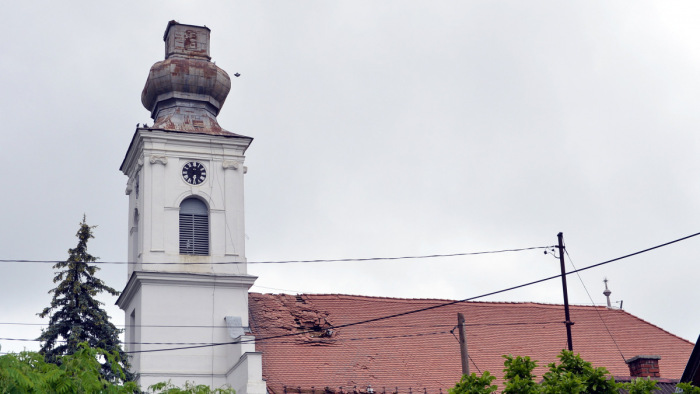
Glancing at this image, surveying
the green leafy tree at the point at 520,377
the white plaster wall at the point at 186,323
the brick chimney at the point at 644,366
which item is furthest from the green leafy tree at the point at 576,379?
the white plaster wall at the point at 186,323

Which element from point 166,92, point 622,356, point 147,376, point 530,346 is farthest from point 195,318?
point 622,356

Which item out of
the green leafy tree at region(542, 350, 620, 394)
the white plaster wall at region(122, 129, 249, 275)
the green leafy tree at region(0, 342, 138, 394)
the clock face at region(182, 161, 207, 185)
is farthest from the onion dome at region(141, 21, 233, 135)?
the green leafy tree at region(0, 342, 138, 394)

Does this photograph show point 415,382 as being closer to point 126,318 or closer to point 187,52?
point 126,318

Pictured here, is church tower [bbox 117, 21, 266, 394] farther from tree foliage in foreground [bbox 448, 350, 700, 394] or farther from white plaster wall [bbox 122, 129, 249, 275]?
tree foliage in foreground [bbox 448, 350, 700, 394]

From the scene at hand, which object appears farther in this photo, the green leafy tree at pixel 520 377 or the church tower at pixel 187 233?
the church tower at pixel 187 233

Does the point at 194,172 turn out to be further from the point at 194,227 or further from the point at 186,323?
the point at 186,323

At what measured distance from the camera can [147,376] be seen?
32094 millimetres

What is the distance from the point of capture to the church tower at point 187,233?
32719 mm

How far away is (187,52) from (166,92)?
1558 millimetres

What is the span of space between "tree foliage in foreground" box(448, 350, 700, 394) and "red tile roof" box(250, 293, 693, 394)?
43.4 feet

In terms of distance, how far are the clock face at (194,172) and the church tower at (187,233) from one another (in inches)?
1.2

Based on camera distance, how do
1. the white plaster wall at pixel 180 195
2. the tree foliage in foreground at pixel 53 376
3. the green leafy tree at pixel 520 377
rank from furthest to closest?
the white plaster wall at pixel 180 195, the green leafy tree at pixel 520 377, the tree foliage in foreground at pixel 53 376

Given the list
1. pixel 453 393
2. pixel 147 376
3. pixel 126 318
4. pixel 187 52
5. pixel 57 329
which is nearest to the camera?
pixel 453 393

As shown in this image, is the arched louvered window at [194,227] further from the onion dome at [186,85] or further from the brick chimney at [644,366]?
the brick chimney at [644,366]
